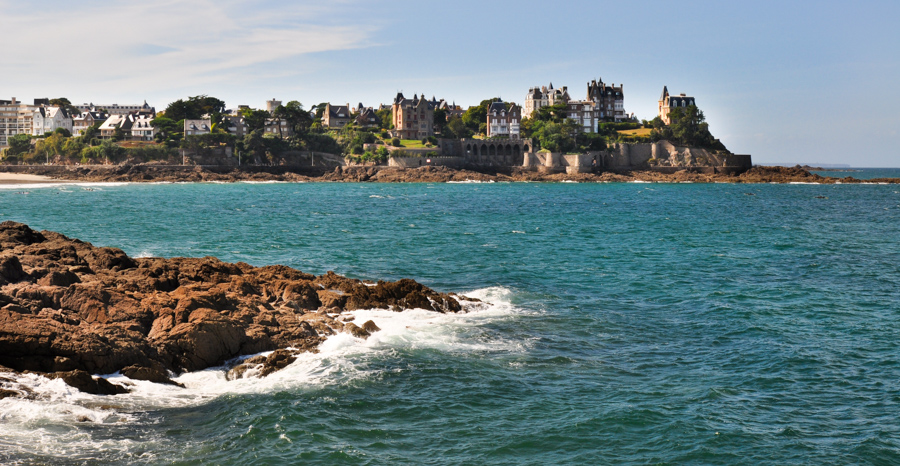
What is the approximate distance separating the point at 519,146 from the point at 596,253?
101 meters

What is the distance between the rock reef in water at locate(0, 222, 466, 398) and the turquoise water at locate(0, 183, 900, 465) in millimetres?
602

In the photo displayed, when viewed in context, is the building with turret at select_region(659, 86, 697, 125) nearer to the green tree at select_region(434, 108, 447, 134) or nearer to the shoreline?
the green tree at select_region(434, 108, 447, 134)

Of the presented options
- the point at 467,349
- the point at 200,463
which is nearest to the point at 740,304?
the point at 467,349

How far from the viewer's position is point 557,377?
15.5 metres

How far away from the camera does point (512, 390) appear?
47.6 feet

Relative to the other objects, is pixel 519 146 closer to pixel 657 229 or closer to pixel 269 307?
pixel 657 229

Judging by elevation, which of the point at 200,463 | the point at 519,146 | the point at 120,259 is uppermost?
the point at 519,146

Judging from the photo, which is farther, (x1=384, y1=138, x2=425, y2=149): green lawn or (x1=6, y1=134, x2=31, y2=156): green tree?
(x1=384, y1=138, x2=425, y2=149): green lawn

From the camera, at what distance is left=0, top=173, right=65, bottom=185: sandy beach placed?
3932 inches

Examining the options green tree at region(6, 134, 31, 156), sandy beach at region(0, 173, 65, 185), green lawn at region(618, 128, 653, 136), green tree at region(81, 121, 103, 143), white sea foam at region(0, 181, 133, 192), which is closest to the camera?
white sea foam at region(0, 181, 133, 192)

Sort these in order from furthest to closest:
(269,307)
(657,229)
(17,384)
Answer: (657,229) < (269,307) < (17,384)

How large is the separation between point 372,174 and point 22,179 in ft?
170

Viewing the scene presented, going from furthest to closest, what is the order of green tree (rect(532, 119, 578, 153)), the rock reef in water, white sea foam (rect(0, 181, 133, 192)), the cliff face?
the cliff face → green tree (rect(532, 119, 578, 153)) → white sea foam (rect(0, 181, 133, 192)) → the rock reef in water

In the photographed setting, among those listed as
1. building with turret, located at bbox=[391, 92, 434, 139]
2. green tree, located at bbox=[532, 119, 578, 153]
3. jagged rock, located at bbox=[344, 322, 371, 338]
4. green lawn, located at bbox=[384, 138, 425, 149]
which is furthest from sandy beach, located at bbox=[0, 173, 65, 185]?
jagged rock, located at bbox=[344, 322, 371, 338]
